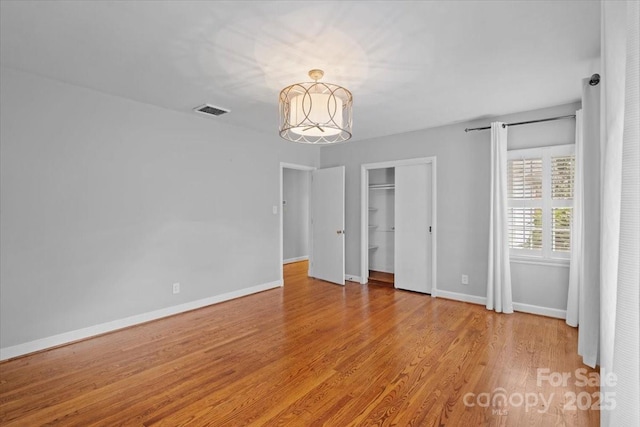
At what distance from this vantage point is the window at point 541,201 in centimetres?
367

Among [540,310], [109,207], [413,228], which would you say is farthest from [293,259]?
[540,310]

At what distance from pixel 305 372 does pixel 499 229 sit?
2916 mm

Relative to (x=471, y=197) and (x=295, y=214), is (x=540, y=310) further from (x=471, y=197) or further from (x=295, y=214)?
(x=295, y=214)

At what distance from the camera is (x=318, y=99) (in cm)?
261

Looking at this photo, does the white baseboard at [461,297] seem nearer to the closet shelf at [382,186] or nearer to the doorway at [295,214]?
the closet shelf at [382,186]

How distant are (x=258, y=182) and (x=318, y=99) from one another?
252cm

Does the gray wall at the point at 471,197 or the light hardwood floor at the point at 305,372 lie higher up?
the gray wall at the point at 471,197

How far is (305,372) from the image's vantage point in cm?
251

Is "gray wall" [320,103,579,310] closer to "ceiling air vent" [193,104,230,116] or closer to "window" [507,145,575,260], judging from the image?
"window" [507,145,575,260]

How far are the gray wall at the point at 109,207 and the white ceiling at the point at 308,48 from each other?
15.7 inches

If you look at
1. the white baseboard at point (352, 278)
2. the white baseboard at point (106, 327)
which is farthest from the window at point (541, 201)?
the white baseboard at point (106, 327)

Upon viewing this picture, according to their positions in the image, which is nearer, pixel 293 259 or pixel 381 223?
pixel 381 223

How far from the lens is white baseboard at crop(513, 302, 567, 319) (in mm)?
3697

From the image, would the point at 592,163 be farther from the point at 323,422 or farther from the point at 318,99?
the point at 323,422
